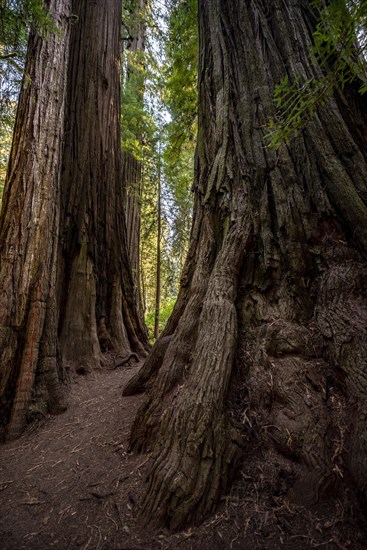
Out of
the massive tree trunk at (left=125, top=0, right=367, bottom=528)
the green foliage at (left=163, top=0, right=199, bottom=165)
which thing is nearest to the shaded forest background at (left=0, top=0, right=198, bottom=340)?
the green foliage at (left=163, top=0, right=199, bottom=165)

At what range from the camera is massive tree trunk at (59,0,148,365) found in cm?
450

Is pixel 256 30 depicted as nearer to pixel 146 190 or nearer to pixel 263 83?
pixel 263 83

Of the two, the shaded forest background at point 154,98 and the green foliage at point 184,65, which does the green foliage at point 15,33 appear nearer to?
the shaded forest background at point 154,98

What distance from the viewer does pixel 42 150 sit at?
11.1 feet

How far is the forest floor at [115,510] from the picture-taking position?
4.51ft

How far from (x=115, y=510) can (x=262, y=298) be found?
1637 millimetres

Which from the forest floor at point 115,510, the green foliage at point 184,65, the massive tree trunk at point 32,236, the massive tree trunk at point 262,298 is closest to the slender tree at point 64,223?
the massive tree trunk at point 32,236

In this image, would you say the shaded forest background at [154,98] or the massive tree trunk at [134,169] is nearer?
the shaded forest background at [154,98]

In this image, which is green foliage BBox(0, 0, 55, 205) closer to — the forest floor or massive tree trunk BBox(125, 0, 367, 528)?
massive tree trunk BBox(125, 0, 367, 528)

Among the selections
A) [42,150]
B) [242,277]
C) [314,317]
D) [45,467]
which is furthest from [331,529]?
[42,150]

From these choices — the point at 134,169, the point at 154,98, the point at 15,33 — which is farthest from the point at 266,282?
the point at 154,98

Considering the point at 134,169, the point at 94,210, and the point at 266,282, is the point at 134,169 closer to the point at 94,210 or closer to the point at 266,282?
the point at 94,210

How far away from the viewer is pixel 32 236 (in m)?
3.16

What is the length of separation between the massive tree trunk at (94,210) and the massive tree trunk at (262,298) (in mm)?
1863
